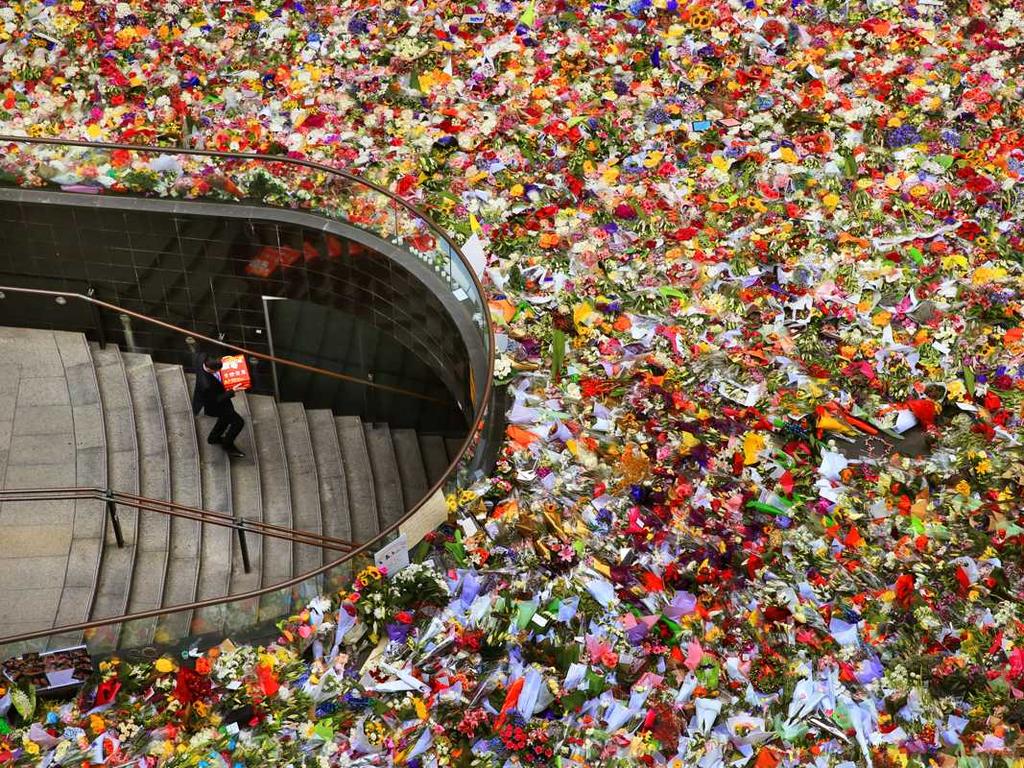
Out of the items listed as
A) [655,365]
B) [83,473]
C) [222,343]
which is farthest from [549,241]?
[83,473]

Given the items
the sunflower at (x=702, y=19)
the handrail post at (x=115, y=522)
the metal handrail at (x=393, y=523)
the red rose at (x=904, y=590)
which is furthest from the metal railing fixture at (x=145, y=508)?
the sunflower at (x=702, y=19)

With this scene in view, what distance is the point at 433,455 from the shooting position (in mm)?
8898

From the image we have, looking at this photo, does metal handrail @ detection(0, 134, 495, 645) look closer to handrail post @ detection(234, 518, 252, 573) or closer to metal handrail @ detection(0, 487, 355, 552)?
metal handrail @ detection(0, 487, 355, 552)

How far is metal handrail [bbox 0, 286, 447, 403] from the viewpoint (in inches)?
335

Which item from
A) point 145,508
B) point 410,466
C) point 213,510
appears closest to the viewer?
point 145,508

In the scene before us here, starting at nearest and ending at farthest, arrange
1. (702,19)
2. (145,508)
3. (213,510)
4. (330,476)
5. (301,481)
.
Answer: (145,508)
(213,510)
(301,481)
(330,476)
(702,19)

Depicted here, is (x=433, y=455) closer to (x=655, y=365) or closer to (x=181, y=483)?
(x=181, y=483)

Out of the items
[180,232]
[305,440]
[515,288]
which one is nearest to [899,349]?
[515,288]

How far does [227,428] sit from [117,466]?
82cm

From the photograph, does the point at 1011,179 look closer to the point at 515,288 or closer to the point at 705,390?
the point at 705,390

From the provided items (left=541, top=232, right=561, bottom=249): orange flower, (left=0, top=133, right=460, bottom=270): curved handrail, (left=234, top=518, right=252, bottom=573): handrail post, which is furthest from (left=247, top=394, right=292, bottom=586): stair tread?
(left=541, top=232, right=561, bottom=249): orange flower

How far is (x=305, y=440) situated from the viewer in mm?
8602

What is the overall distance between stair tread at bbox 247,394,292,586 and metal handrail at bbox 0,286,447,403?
1.16 ft

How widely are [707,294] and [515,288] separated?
4.19 feet
